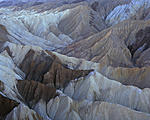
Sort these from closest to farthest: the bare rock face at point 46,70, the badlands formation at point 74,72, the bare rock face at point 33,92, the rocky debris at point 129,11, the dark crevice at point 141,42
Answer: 1. the badlands formation at point 74,72
2. the bare rock face at point 33,92
3. the bare rock face at point 46,70
4. the dark crevice at point 141,42
5. the rocky debris at point 129,11

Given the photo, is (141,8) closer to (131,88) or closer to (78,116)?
(131,88)

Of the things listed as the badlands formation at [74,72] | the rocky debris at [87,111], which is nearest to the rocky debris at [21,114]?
the badlands formation at [74,72]

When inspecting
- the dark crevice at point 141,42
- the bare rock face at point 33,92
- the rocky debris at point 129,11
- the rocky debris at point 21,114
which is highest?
the rocky debris at point 21,114

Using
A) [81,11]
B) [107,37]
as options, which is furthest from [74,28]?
[107,37]

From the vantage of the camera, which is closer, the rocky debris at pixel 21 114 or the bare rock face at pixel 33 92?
the rocky debris at pixel 21 114

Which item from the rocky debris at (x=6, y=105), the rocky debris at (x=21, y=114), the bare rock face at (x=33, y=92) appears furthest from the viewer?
the bare rock face at (x=33, y=92)

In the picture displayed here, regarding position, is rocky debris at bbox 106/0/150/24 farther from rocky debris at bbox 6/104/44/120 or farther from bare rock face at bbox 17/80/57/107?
rocky debris at bbox 6/104/44/120

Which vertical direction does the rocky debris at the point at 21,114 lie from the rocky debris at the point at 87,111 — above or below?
above

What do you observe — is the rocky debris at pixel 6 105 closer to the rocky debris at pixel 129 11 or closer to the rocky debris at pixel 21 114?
the rocky debris at pixel 21 114

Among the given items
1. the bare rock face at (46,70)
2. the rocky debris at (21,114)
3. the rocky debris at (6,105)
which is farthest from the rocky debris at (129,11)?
the rocky debris at (21,114)
